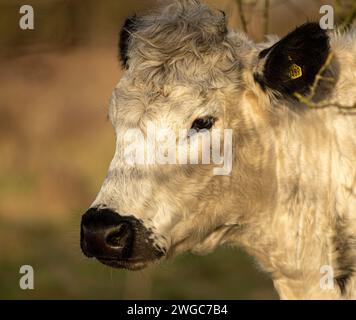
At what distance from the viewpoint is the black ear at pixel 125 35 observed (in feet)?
20.3

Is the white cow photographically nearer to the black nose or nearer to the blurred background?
the black nose

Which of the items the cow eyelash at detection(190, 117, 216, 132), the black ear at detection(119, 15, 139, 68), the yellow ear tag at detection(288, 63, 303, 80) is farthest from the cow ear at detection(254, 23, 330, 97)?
the black ear at detection(119, 15, 139, 68)

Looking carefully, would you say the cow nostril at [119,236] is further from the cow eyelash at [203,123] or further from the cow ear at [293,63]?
the cow ear at [293,63]

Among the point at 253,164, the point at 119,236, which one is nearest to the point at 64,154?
the point at 253,164

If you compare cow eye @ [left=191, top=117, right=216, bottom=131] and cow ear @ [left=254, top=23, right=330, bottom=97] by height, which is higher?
cow ear @ [left=254, top=23, right=330, bottom=97]

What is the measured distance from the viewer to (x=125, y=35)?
20.8 feet

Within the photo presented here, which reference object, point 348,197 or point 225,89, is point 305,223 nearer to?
point 348,197

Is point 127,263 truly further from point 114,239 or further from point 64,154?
point 64,154

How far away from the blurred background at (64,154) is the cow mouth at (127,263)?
15.2ft

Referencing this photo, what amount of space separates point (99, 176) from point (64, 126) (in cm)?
303

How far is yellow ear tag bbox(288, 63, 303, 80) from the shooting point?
5598 mm

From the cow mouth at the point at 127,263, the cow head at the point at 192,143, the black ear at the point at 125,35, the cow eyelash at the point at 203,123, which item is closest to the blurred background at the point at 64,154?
the black ear at the point at 125,35

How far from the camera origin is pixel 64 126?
1895 centimetres

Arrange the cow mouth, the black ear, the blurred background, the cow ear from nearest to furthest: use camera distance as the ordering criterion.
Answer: the cow mouth, the cow ear, the black ear, the blurred background
